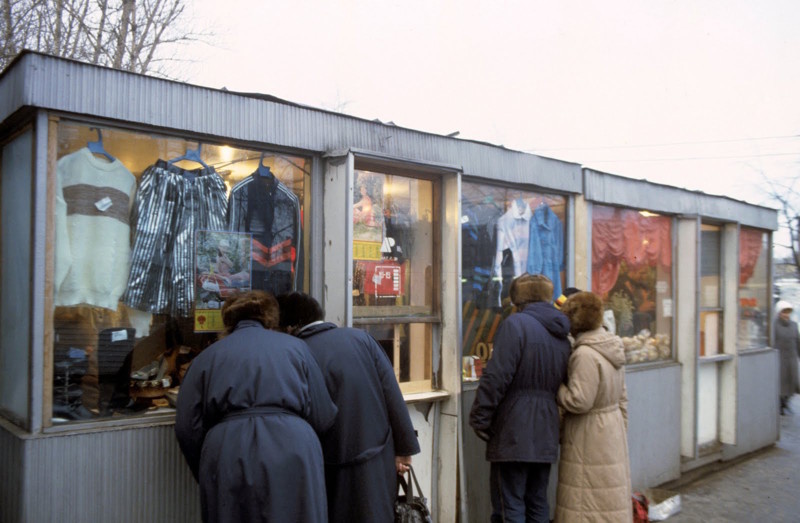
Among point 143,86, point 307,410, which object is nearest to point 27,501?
point 307,410

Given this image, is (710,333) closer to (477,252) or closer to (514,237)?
(514,237)

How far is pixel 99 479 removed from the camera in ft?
10.00

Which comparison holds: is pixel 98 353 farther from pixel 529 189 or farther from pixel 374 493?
pixel 529 189

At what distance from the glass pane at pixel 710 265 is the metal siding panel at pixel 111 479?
6411 mm

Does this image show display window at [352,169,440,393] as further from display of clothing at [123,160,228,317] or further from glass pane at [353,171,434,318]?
→ display of clothing at [123,160,228,317]

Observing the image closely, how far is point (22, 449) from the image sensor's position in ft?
9.46

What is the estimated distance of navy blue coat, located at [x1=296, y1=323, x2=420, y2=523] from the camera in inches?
126

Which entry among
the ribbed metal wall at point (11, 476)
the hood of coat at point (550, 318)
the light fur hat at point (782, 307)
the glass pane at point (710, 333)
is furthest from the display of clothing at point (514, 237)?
the light fur hat at point (782, 307)

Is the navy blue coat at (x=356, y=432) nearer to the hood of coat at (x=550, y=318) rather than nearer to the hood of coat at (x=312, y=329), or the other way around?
the hood of coat at (x=312, y=329)

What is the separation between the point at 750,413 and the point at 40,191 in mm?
7927

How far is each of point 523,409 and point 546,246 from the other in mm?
2164

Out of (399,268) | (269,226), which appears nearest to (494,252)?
(399,268)

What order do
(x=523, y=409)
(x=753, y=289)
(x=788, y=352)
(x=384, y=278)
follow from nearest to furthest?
(x=523, y=409) < (x=384, y=278) < (x=753, y=289) < (x=788, y=352)

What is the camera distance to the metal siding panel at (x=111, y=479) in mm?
2900
